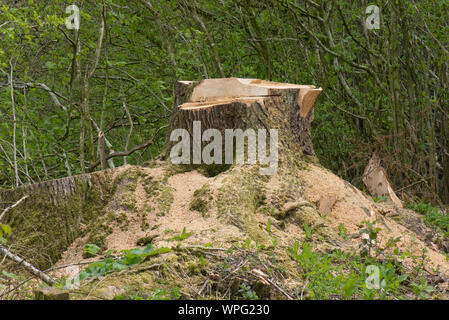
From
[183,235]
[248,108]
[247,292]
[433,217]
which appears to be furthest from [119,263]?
[433,217]

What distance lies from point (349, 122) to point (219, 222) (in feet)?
19.8

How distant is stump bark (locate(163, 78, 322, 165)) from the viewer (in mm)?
5438

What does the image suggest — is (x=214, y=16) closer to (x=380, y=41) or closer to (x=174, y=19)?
(x=174, y=19)

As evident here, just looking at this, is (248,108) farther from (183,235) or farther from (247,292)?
(247,292)

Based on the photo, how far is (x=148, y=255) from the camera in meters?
3.72

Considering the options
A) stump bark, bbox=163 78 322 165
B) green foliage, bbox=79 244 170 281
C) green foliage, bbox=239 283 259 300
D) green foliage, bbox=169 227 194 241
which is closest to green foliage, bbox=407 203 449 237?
stump bark, bbox=163 78 322 165

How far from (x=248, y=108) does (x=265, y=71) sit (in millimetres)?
5037

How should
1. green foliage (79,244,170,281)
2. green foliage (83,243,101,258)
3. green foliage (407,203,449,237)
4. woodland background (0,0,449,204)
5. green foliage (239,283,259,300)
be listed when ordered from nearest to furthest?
green foliage (239,283,259,300)
green foliage (79,244,170,281)
green foliage (83,243,101,258)
green foliage (407,203,449,237)
woodland background (0,0,449,204)

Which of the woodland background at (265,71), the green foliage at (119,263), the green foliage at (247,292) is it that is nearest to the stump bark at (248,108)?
the green foliage at (119,263)

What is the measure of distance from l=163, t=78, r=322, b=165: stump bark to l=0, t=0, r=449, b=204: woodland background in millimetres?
2756

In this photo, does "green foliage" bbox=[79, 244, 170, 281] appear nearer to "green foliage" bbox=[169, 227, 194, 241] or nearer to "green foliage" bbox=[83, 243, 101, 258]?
"green foliage" bbox=[83, 243, 101, 258]

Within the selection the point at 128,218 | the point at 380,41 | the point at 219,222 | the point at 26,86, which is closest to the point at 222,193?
the point at 219,222

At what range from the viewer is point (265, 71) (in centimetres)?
1029
